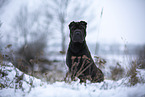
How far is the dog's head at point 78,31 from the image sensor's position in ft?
9.48

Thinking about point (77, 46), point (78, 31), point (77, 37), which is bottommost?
point (77, 46)

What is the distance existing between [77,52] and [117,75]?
1.76m

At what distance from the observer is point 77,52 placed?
2967 mm

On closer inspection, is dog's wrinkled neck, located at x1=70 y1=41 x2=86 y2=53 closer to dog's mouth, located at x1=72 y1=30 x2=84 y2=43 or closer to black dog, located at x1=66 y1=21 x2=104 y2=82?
black dog, located at x1=66 y1=21 x2=104 y2=82

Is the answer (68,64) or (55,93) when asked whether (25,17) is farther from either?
(55,93)

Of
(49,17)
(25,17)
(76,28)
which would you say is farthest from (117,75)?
(25,17)

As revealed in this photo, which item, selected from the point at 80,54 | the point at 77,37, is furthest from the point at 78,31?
the point at 80,54

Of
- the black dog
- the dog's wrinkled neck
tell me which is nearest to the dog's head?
the black dog

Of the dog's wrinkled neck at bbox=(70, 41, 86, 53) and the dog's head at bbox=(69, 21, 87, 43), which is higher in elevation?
the dog's head at bbox=(69, 21, 87, 43)

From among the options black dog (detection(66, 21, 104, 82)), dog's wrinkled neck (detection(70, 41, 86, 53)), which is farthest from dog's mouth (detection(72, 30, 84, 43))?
dog's wrinkled neck (detection(70, 41, 86, 53))

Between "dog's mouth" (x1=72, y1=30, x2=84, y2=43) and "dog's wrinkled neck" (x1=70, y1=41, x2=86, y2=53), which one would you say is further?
"dog's wrinkled neck" (x1=70, y1=41, x2=86, y2=53)

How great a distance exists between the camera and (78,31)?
3018 millimetres

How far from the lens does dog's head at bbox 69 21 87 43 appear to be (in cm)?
289

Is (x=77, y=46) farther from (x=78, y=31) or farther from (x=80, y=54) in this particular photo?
(x=78, y=31)
